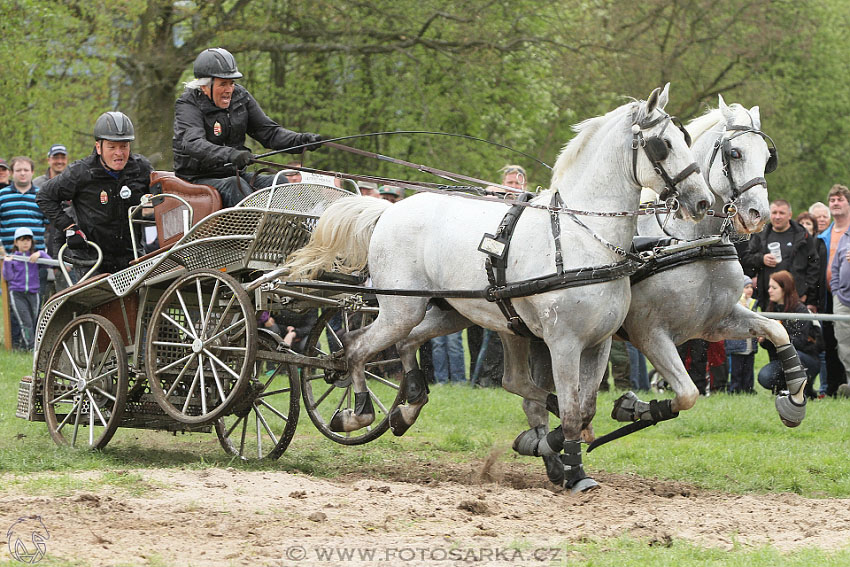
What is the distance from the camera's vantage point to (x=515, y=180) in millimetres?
10930

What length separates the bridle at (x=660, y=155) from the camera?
6750 mm

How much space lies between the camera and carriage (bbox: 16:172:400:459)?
770 cm

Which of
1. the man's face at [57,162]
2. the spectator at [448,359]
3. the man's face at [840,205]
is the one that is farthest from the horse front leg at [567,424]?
the man's face at [57,162]

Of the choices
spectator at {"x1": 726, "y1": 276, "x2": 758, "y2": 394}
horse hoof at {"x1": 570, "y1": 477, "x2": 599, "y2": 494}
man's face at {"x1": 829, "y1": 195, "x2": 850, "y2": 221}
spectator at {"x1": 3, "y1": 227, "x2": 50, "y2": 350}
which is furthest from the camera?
spectator at {"x1": 3, "y1": 227, "x2": 50, "y2": 350}

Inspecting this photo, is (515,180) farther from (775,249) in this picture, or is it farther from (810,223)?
(810,223)

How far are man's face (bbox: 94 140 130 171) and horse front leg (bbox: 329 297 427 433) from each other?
2195mm

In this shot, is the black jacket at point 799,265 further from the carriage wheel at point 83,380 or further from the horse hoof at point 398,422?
the carriage wheel at point 83,380

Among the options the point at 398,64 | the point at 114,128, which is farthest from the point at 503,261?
the point at 398,64

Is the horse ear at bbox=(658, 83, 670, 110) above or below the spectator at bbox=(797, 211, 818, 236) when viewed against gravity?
above

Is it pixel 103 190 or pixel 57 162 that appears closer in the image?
pixel 103 190

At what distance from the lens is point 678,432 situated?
10266 mm

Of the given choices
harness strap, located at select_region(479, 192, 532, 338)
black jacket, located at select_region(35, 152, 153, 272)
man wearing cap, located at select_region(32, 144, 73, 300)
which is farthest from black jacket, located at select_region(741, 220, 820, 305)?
man wearing cap, located at select_region(32, 144, 73, 300)

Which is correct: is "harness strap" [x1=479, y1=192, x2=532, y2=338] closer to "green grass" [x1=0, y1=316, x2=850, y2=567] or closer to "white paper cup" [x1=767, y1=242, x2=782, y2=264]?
"green grass" [x1=0, y1=316, x2=850, y2=567]

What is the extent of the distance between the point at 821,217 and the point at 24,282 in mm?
9375
